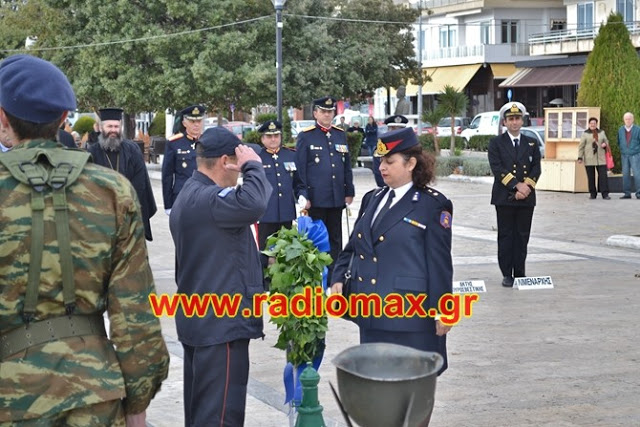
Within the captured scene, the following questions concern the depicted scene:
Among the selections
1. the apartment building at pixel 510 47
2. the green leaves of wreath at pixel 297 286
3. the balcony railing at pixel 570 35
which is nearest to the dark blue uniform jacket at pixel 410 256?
the green leaves of wreath at pixel 297 286

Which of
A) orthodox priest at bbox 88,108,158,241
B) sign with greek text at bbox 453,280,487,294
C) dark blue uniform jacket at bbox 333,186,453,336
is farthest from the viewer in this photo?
sign with greek text at bbox 453,280,487,294

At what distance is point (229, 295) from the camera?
548 cm

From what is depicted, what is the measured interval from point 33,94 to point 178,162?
887 centimetres

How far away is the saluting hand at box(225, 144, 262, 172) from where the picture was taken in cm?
559

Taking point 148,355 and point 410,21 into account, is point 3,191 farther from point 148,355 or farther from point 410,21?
point 410,21

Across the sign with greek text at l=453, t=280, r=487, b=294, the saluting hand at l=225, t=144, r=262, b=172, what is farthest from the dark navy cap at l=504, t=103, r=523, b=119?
the saluting hand at l=225, t=144, r=262, b=172

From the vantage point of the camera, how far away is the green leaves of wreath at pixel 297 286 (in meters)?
6.13

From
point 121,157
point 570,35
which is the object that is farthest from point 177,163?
point 570,35

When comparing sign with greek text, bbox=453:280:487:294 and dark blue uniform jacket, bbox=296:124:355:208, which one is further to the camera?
dark blue uniform jacket, bbox=296:124:355:208

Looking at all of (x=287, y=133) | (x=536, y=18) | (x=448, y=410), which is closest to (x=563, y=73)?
(x=536, y=18)

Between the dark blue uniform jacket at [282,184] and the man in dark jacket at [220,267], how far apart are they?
248 inches

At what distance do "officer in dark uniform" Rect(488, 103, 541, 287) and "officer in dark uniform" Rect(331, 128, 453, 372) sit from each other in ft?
20.8

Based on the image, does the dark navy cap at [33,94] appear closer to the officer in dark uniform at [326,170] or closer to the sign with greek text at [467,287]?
the sign with greek text at [467,287]

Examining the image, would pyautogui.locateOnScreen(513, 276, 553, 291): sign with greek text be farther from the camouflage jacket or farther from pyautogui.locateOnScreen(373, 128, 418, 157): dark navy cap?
the camouflage jacket
